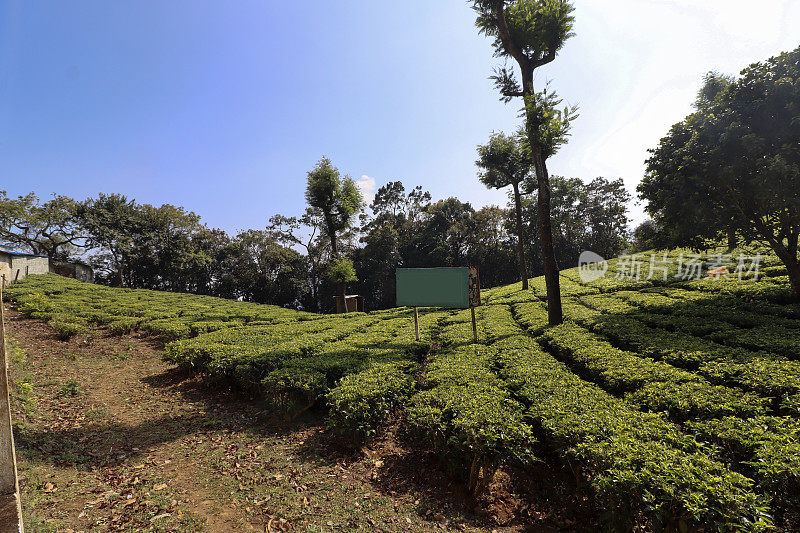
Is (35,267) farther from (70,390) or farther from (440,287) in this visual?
(440,287)

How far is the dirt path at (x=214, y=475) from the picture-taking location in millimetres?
3990

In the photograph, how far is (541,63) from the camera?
1239cm

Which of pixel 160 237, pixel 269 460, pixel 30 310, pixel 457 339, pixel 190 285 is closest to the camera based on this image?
pixel 269 460

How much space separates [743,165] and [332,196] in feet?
76.6

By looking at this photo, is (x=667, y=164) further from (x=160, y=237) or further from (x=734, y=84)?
(x=160, y=237)

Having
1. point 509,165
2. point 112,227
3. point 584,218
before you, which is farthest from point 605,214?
point 112,227

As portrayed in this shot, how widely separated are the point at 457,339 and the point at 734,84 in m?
13.0

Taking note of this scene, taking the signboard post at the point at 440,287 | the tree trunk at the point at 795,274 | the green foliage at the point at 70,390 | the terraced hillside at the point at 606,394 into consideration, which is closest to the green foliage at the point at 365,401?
the terraced hillside at the point at 606,394

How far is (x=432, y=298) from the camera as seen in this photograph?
10000 mm

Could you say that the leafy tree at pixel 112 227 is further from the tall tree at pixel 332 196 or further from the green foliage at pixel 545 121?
the green foliage at pixel 545 121

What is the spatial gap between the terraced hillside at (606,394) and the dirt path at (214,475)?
51 cm

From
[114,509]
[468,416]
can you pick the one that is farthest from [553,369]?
[114,509]

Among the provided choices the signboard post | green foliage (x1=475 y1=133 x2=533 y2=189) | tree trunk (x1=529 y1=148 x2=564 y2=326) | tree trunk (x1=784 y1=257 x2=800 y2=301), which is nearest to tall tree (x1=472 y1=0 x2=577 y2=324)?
tree trunk (x1=529 y1=148 x2=564 y2=326)

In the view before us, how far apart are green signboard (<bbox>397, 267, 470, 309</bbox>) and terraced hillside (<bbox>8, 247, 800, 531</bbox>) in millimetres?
1402
